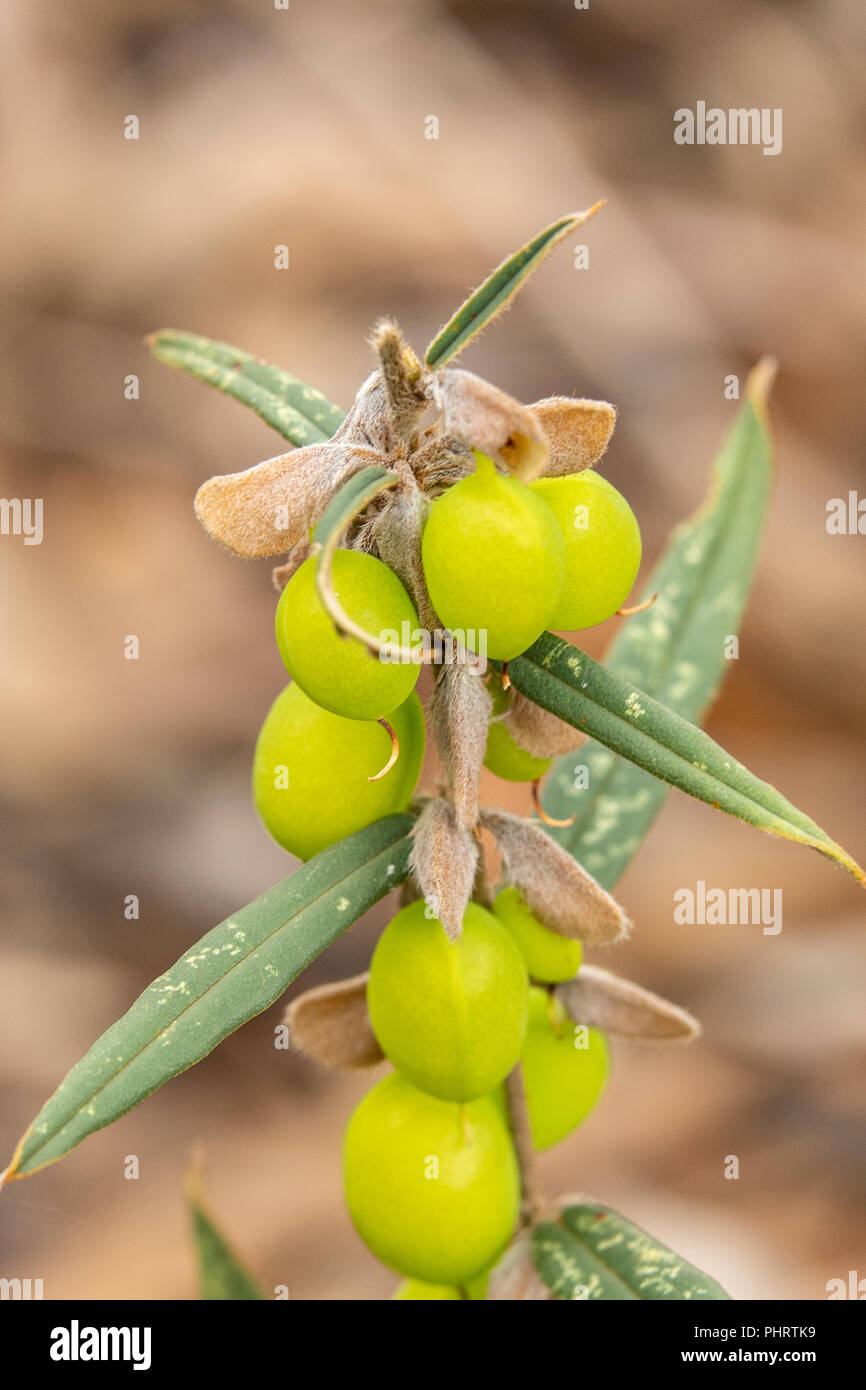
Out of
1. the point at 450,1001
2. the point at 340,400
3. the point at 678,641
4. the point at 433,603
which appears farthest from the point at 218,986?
the point at 340,400

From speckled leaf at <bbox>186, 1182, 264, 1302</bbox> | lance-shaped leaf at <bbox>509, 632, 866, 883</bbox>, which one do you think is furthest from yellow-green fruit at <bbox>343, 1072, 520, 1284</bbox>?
speckled leaf at <bbox>186, 1182, 264, 1302</bbox>

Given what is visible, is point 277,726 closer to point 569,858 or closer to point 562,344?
point 569,858

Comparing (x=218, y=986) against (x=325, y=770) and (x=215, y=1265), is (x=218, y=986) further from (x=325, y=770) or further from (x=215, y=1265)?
(x=215, y=1265)

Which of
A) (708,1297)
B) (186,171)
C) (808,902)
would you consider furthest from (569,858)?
(186,171)

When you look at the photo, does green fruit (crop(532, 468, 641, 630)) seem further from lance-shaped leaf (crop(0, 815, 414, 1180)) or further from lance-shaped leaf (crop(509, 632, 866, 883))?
lance-shaped leaf (crop(0, 815, 414, 1180))

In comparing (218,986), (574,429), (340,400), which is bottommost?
(218,986)

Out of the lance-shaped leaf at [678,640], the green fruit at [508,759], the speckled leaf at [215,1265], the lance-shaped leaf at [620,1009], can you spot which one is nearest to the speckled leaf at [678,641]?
the lance-shaped leaf at [678,640]
